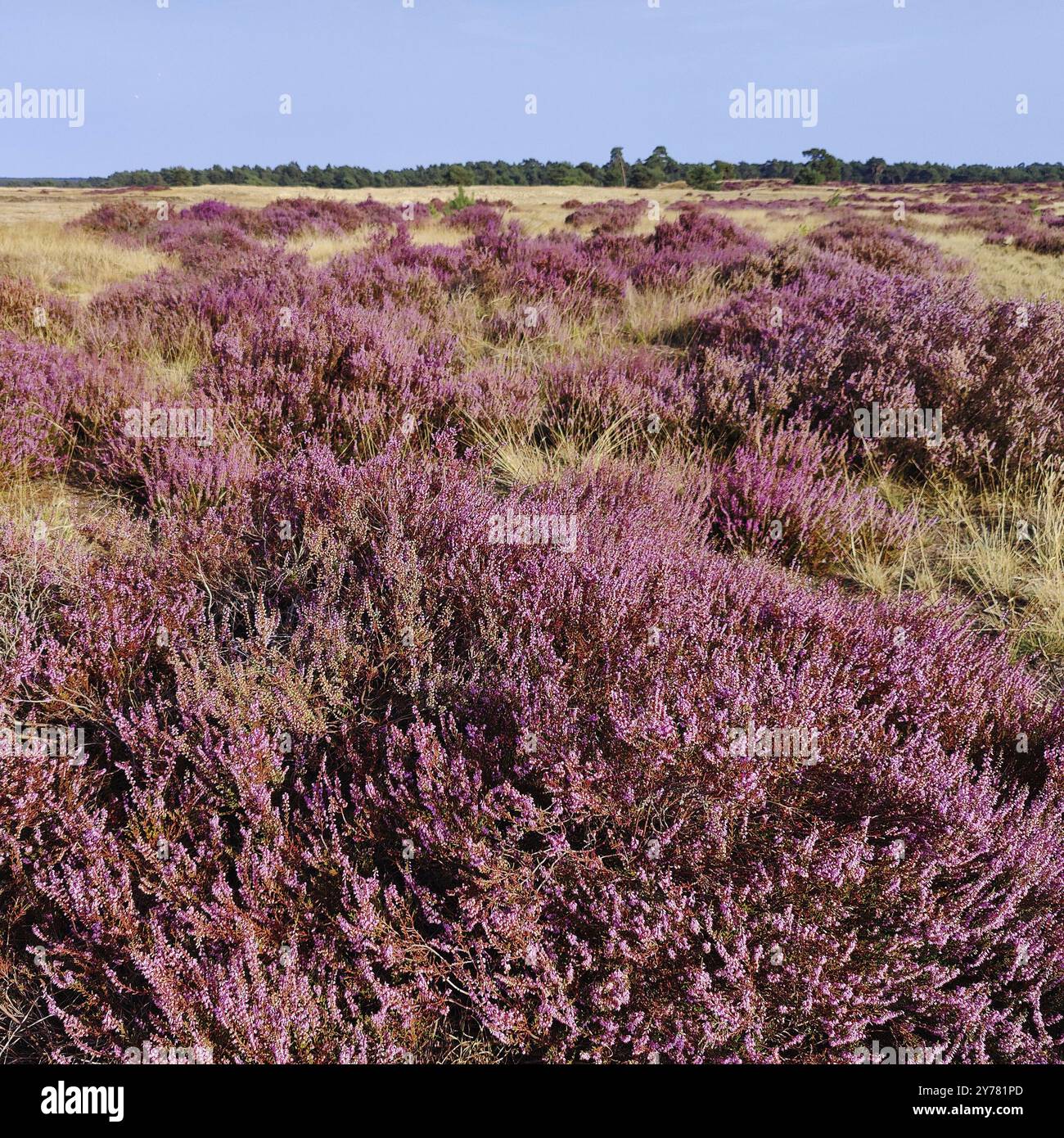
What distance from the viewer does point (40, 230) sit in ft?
41.3

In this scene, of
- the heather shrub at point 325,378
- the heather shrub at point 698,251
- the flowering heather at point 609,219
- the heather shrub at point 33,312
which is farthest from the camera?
the flowering heather at point 609,219

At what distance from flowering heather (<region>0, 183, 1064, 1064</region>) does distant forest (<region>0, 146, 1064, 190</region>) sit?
50.7 m

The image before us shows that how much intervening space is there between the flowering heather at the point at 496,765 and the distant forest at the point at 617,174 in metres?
50.7

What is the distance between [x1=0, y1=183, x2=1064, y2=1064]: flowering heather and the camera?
133 cm

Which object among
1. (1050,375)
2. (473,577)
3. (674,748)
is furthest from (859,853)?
(1050,375)

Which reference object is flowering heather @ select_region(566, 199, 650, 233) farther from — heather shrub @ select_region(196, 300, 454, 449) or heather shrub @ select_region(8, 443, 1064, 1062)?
heather shrub @ select_region(8, 443, 1064, 1062)

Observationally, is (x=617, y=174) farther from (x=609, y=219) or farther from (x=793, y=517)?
(x=793, y=517)

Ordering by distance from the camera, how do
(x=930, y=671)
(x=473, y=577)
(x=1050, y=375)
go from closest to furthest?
(x=930, y=671), (x=473, y=577), (x=1050, y=375)

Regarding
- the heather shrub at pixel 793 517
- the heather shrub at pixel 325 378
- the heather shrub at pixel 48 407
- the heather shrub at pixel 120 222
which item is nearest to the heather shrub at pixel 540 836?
the heather shrub at pixel 793 517

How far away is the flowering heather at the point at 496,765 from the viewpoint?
1.33 m

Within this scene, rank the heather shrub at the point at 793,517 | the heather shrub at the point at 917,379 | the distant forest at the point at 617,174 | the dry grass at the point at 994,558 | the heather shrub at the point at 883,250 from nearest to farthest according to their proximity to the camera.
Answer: the dry grass at the point at 994,558 → the heather shrub at the point at 793,517 → the heather shrub at the point at 917,379 → the heather shrub at the point at 883,250 → the distant forest at the point at 617,174

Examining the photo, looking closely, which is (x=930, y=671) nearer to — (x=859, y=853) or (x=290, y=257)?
(x=859, y=853)

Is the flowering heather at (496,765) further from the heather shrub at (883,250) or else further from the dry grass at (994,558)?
the heather shrub at (883,250)
